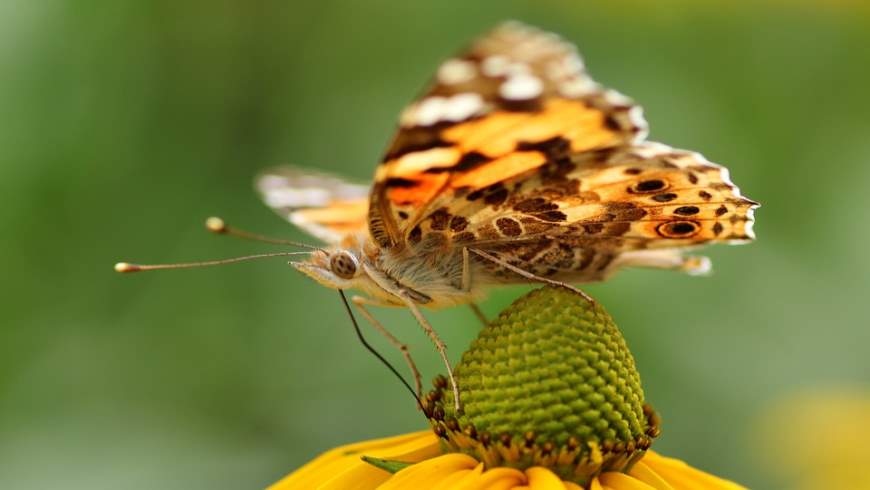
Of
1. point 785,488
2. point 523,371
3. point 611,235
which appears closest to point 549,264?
point 611,235

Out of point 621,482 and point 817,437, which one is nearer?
point 621,482

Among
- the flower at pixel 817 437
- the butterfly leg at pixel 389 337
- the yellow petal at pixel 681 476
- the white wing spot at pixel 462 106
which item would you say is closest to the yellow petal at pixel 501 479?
the yellow petal at pixel 681 476

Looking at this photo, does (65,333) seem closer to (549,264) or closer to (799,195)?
(549,264)

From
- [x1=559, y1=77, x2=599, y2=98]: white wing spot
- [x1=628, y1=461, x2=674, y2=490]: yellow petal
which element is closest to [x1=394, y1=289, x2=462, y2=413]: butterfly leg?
[x1=628, y1=461, x2=674, y2=490]: yellow petal

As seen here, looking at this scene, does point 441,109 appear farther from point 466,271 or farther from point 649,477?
point 649,477

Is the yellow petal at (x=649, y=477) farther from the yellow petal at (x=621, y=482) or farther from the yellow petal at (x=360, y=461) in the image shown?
the yellow petal at (x=360, y=461)

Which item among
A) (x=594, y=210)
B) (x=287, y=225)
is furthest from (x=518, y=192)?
(x=287, y=225)
